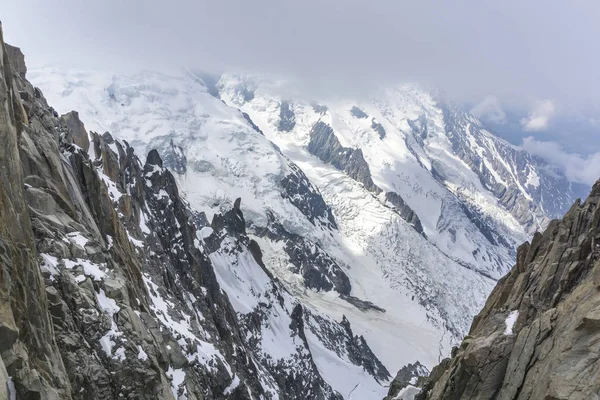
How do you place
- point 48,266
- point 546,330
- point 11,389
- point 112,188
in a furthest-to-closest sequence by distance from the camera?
point 112,188, point 48,266, point 546,330, point 11,389

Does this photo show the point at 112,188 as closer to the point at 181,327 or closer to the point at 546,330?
the point at 181,327

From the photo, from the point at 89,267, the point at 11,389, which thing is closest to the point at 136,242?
the point at 89,267

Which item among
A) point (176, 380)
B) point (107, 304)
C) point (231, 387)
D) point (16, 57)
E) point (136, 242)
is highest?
point (16, 57)

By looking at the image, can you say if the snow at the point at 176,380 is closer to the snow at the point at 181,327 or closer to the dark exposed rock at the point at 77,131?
the snow at the point at 181,327

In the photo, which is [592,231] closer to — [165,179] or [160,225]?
[160,225]

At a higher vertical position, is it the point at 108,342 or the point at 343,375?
the point at 108,342

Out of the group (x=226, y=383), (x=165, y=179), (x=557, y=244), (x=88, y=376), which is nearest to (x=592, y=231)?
(x=557, y=244)

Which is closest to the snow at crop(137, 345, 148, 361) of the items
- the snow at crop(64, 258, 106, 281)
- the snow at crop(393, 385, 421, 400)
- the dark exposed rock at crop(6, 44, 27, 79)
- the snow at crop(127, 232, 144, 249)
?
the snow at crop(64, 258, 106, 281)
